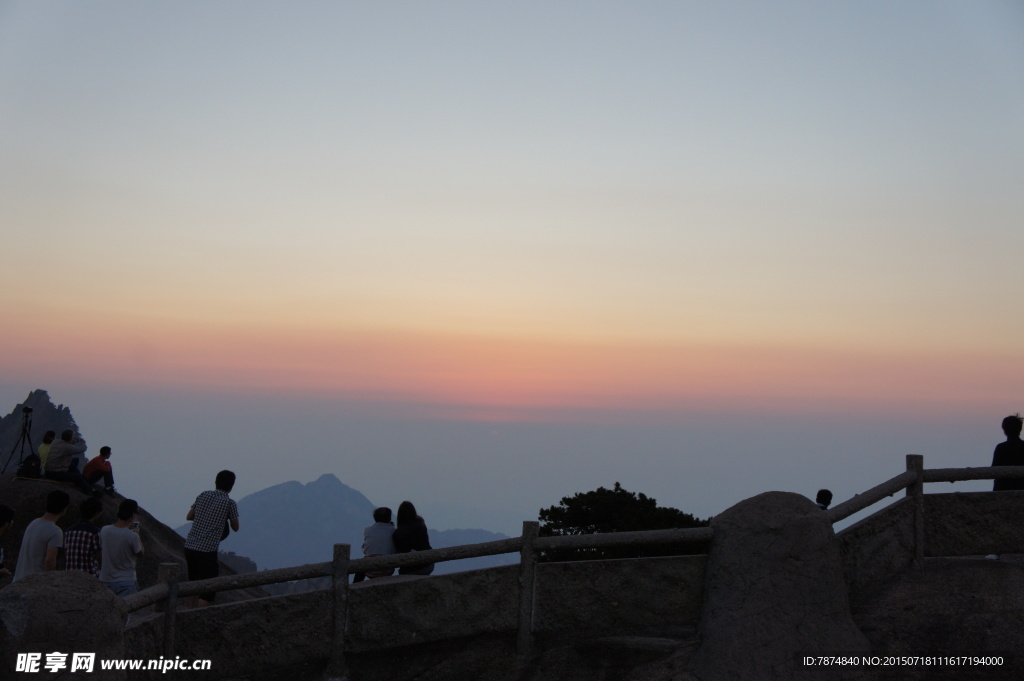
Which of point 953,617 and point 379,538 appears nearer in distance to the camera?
point 953,617

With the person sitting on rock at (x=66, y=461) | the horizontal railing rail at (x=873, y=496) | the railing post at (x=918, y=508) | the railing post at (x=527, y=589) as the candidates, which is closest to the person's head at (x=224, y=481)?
the railing post at (x=527, y=589)

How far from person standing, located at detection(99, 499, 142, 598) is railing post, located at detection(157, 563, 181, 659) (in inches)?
46.2

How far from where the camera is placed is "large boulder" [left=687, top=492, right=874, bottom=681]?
30.3ft

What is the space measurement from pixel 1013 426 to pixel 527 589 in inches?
263

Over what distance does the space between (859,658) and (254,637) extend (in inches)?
242

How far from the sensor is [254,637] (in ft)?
30.2

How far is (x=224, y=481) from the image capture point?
1070 cm

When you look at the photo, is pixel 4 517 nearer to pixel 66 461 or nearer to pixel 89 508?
pixel 89 508

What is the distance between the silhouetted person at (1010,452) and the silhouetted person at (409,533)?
7261 millimetres

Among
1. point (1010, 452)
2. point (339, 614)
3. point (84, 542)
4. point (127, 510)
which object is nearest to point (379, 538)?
point (339, 614)

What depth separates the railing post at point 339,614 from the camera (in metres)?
9.41

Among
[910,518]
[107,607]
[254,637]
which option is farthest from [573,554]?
[107,607]

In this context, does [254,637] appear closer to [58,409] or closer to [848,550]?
[848,550]

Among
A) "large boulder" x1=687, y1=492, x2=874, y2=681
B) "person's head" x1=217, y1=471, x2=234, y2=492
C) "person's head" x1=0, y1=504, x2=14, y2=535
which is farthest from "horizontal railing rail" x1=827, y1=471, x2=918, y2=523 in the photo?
"person's head" x1=0, y1=504, x2=14, y2=535
